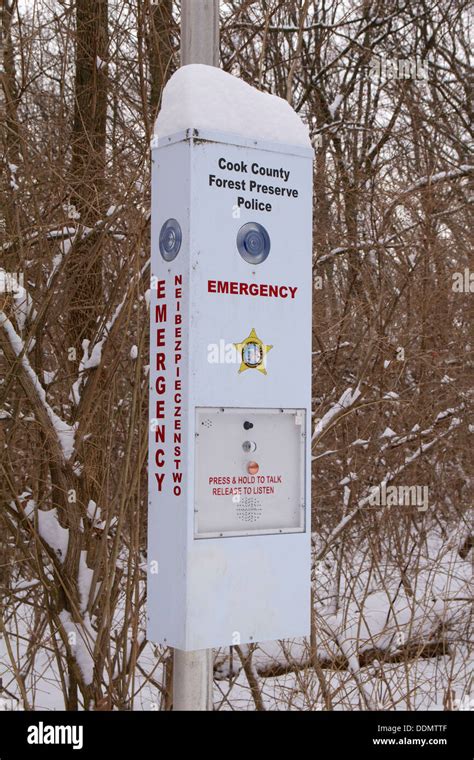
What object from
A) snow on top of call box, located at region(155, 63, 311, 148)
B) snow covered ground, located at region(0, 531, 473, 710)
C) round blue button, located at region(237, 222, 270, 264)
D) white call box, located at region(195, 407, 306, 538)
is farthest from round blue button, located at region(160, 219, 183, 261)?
snow covered ground, located at region(0, 531, 473, 710)

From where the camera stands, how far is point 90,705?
573 centimetres

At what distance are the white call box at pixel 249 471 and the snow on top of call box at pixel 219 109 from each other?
1.08m

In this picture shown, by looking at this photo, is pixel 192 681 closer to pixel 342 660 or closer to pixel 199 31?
pixel 199 31

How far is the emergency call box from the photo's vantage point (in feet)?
12.8

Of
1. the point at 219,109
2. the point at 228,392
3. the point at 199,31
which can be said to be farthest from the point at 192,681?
the point at 199,31

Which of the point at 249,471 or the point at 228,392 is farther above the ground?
the point at 228,392

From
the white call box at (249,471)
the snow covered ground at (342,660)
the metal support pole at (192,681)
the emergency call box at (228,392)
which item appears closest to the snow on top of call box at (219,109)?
the emergency call box at (228,392)

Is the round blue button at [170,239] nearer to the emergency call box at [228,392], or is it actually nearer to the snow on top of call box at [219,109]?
the emergency call box at [228,392]

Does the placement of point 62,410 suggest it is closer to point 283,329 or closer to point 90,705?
point 90,705

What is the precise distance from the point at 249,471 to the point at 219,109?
1401 millimetres

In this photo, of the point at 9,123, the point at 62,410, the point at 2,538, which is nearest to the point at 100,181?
the point at 9,123

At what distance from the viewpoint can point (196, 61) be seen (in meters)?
4.14

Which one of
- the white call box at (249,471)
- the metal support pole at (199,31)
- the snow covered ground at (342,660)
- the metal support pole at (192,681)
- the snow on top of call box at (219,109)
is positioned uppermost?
Answer: the metal support pole at (199,31)

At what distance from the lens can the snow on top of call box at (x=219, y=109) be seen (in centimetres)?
397
